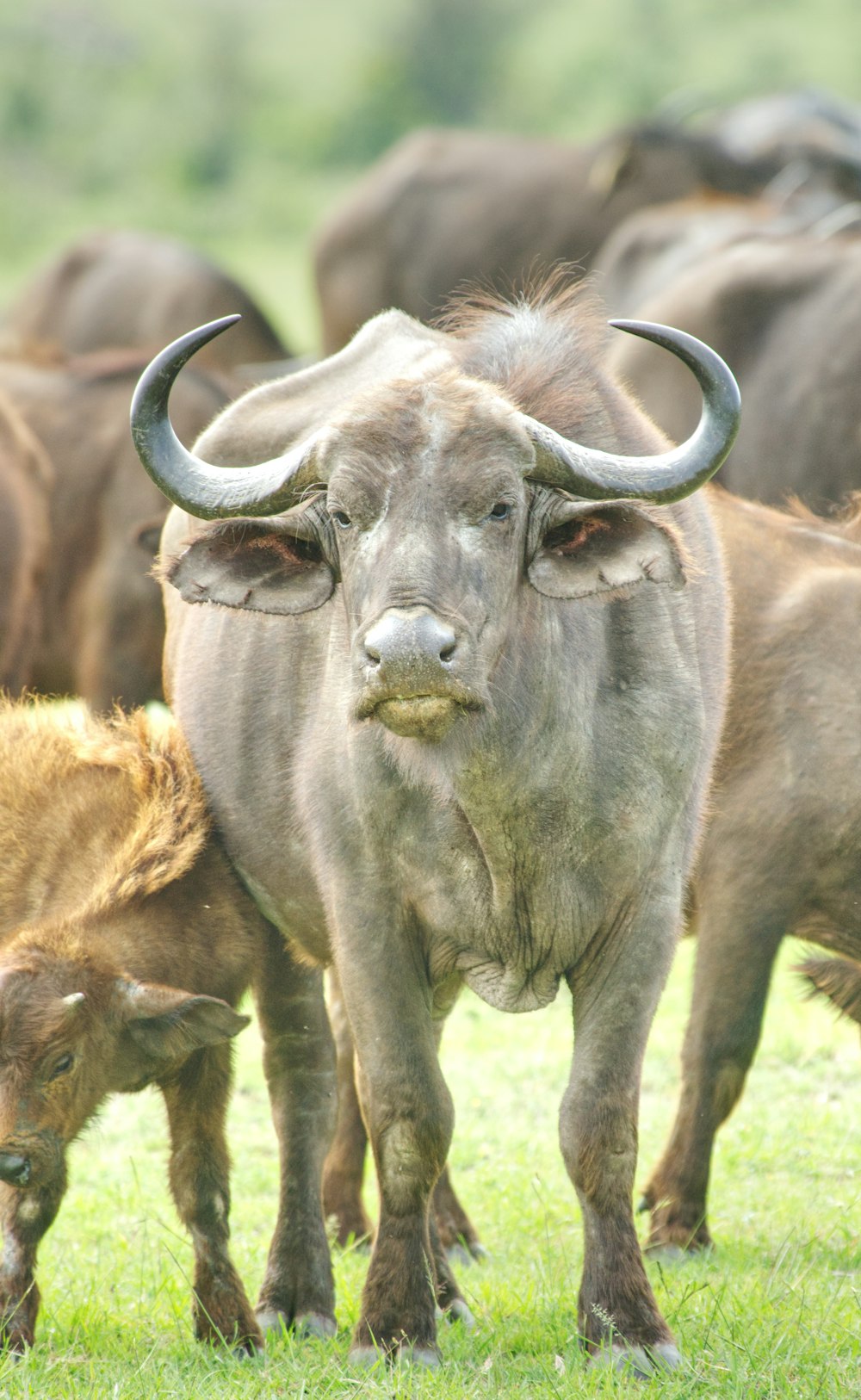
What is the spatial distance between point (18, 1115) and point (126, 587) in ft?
20.0

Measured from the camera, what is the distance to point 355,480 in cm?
494

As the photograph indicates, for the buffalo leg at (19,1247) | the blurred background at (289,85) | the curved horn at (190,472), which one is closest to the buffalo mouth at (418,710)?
the curved horn at (190,472)

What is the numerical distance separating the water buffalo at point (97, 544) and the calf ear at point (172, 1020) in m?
5.50

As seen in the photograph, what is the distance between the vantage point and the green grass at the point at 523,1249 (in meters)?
5.18

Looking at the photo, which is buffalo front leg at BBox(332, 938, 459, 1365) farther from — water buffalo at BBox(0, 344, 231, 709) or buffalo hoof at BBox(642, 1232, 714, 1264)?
water buffalo at BBox(0, 344, 231, 709)

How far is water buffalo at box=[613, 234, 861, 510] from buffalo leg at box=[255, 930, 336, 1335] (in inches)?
229

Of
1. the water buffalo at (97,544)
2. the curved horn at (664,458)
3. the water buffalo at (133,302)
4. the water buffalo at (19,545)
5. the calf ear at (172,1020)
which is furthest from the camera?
the water buffalo at (133,302)

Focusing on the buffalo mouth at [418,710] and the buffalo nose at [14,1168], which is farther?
the buffalo nose at [14,1168]

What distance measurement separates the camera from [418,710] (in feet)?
15.3

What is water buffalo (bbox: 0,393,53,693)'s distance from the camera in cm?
984

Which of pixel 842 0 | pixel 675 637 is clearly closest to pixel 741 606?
pixel 675 637

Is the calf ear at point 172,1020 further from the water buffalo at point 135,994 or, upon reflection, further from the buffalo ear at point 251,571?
the buffalo ear at point 251,571

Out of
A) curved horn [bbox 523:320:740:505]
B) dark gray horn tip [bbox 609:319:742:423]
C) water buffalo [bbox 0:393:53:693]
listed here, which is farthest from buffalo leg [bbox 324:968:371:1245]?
water buffalo [bbox 0:393:53:693]

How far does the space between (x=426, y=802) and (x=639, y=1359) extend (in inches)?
60.4
